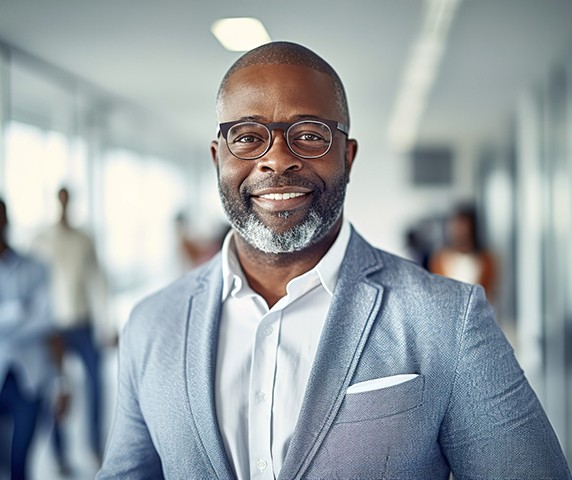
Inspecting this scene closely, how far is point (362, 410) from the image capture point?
991 millimetres

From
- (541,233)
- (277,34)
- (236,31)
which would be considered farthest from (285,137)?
(541,233)

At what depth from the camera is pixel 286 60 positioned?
42.8 inches

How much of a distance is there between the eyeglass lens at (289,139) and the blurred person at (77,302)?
2283 millimetres

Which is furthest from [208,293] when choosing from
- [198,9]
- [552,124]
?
[552,124]

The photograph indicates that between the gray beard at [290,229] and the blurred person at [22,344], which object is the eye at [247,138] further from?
the blurred person at [22,344]

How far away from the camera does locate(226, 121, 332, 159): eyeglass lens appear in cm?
105

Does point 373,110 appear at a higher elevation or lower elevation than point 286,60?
higher

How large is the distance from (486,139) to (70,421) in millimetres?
4506

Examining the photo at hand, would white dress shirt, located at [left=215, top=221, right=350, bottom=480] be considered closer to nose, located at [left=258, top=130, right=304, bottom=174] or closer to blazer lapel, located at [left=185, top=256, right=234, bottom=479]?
blazer lapel, located at [left=185, top=256, right=234, bottom=479]

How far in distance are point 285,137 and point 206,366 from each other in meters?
0.40

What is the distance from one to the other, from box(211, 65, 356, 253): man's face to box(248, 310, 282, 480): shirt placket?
0.47ft

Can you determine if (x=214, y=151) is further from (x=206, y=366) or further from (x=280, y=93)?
(x=206, y=366)

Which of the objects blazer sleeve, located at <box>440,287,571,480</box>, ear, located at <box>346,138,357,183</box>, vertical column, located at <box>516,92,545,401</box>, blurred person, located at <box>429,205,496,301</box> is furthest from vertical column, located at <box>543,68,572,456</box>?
blazer sleeve, located at <box>440,287,571,480</box>

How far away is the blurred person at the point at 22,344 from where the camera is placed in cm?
251
